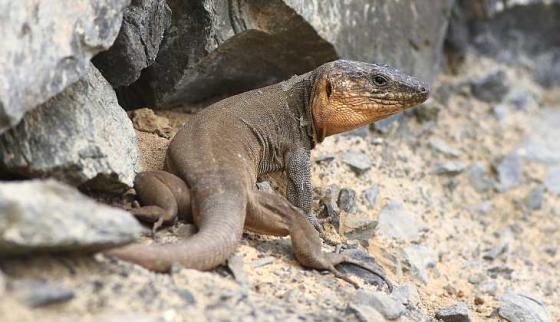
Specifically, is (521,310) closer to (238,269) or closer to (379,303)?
(379,303)

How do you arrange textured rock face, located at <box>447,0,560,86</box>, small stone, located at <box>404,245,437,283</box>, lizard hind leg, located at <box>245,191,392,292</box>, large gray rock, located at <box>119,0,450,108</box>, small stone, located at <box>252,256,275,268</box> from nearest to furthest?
small stone, located at <box>252,256,275,268</box> < lizard hind leg, located at <box>245,191,392,292</box> < small stone, located at <box>404,245,437,283</box> < large gray rock, located at <box>119,0,450,108</box> < textured rock face, located at <box>447,0,560,86</box>

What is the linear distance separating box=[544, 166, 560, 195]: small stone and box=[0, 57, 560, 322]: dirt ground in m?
0.08

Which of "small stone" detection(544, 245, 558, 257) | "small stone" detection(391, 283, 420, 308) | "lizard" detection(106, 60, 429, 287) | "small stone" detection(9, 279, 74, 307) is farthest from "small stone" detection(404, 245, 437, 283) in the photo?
"small stone" detection(9, 279, 74, 307)

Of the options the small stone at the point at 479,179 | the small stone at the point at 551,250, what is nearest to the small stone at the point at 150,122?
the small stone at the point at 479,179

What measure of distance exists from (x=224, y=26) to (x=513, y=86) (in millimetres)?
5304

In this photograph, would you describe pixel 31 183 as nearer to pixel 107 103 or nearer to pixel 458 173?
pixel 107 103

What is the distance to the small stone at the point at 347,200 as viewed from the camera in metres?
6.52

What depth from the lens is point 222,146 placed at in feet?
17.6

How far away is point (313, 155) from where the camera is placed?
23.7ft

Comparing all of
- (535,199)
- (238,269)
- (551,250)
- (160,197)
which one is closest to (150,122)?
(160,197)

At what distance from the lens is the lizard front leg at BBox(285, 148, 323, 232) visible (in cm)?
595

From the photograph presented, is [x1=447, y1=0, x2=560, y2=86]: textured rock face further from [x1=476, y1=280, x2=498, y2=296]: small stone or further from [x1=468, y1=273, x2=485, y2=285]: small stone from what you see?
[x1=476, y1=280, x2=498, y2=296]: small stone

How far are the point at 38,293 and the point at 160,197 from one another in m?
1.55

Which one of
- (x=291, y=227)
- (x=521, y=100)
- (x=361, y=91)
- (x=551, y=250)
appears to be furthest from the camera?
(x=521, y=100)
